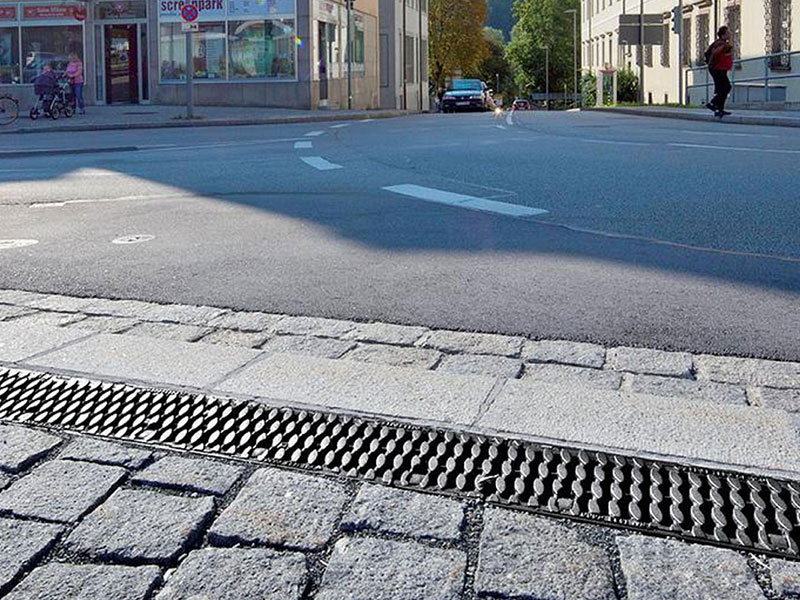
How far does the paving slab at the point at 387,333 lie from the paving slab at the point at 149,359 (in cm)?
52

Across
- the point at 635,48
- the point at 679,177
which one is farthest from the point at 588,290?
the point at 635,48

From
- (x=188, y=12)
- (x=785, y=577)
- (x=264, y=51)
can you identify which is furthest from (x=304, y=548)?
(x=264, y=51)

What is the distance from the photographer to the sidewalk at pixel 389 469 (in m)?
2.37

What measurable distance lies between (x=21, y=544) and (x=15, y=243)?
4926 millimetres

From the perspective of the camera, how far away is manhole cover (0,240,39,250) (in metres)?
6.95

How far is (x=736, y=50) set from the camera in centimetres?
3522

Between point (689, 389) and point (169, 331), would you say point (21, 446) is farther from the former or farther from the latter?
point (689, 389)

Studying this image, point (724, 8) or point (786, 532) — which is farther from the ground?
point (724, 8)

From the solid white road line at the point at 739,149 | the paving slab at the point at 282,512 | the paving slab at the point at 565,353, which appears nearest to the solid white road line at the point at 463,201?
the paving slab at the point at 565,353

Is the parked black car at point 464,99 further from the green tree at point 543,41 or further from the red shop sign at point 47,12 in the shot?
the green tree at point 543,41

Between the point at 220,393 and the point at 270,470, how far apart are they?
70 cm

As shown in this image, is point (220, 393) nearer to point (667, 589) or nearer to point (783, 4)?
point (667, 589)

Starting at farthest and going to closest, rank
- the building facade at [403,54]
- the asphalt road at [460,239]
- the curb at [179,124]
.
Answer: the building facade at [403,54] < the curb at [179,124] < the asphalt road at [460,239]

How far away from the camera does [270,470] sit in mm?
2988
